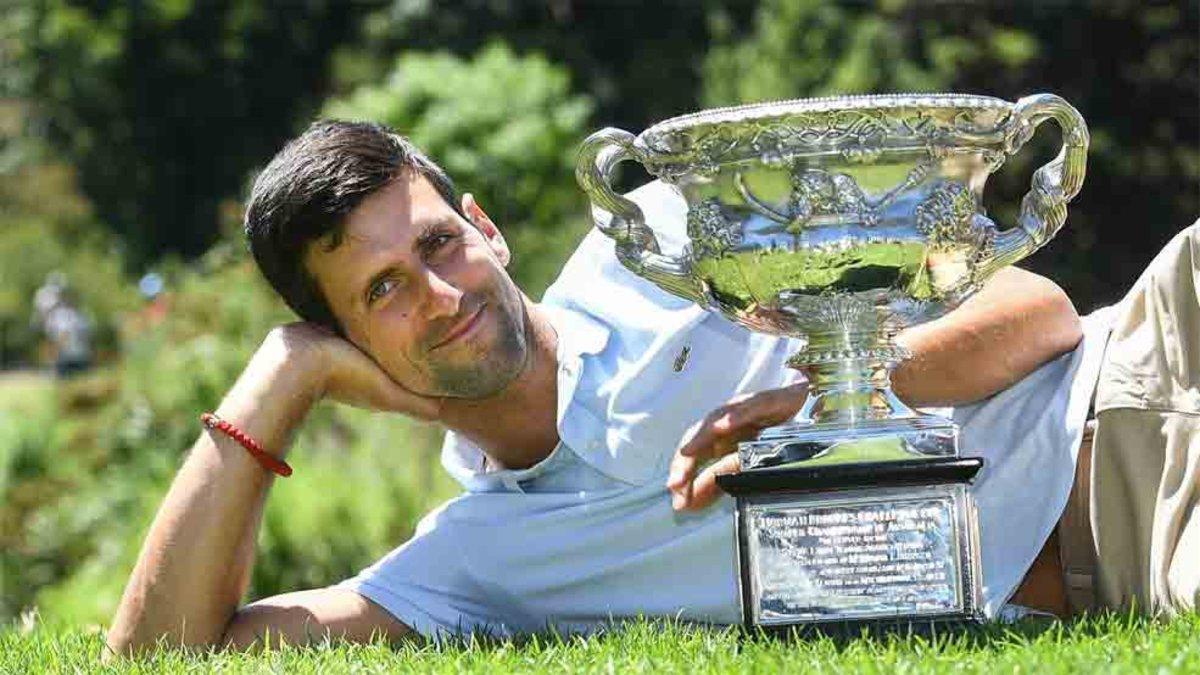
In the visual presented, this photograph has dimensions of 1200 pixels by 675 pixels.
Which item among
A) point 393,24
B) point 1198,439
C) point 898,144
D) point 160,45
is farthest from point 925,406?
point 160,45

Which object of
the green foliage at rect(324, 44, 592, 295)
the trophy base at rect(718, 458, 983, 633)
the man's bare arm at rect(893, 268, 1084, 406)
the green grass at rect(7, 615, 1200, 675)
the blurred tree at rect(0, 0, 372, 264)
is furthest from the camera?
the blurred tree at rect(0, 0, 372, 264)

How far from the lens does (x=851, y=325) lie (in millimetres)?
3021

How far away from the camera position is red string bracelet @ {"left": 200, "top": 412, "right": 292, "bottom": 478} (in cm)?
365

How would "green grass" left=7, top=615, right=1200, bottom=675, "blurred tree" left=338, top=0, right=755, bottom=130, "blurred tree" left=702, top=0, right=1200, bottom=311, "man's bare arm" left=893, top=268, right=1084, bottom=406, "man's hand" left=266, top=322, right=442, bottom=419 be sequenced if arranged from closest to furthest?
"green grass" left=7, top=615, right=1200, bottom=675
"man's bare arm" left=893, top=268, right=1084, bottom=406
"man's hand" left=266, top=322, right=442, bottom=419
"blurred tree" left=702, top=0, right=1200, bottom=311
"blurred tree" left=338, top=0, right=755, bottom=130

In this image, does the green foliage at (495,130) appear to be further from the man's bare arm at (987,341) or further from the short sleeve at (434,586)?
the man's bare arm at (987,341)

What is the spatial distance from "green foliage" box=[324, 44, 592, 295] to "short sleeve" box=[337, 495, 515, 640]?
726cm

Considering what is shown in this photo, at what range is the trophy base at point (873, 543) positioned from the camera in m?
2.85

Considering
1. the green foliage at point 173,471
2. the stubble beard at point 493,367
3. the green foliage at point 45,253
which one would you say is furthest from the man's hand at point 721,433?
the green foliage at point 45,253

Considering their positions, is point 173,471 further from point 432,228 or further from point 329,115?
point 329,115

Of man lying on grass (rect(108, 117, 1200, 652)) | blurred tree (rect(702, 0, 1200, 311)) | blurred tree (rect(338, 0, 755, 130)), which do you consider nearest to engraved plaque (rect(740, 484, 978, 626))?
man lying on grass (rect(108, 117, 1200, 652))

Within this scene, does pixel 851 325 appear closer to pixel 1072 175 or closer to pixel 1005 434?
pixel 1072 175

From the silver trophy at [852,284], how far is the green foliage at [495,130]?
8.02 metres

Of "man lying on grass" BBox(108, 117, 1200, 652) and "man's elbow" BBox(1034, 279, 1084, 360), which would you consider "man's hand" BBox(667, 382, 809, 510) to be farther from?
"man's elbow" BBox(1034, 279, 1084, 360)

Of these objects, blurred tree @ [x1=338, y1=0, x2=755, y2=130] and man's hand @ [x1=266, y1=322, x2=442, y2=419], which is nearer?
man's hand @ [x1=266, y1=322, x2=442, y2=419]
